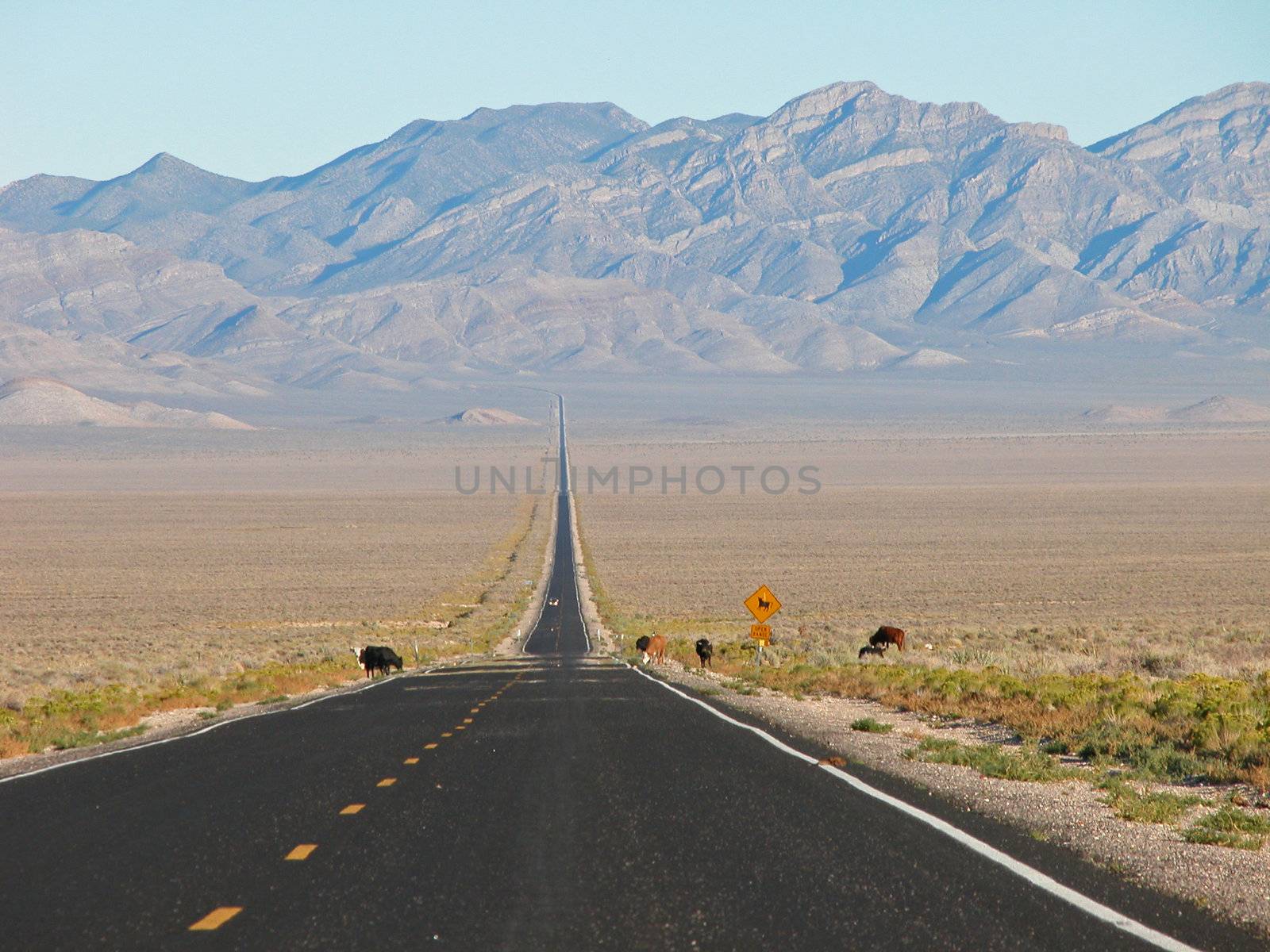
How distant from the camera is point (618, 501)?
125 meters

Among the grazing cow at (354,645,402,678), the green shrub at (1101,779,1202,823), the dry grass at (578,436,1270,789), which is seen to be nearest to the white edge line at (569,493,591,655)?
the dry grass at (578,436,1270,789)

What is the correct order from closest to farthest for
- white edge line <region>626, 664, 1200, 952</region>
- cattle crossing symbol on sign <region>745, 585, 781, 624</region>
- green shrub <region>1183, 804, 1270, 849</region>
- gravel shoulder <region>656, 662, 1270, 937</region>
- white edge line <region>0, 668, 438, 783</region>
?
white edge line <region>626, 664, 1200, 952</region> → gravel shoulder <region>656, 662, 1270, 937</region> → green shrub <region>1183, 804, 1270, 849</region> → white edge line <region>0, 668, 438, 783</region> → cattle crossing symbol on sign <region>745, 585, 781, 624</region>

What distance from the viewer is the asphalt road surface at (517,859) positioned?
297 inches

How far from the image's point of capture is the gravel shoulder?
864cm

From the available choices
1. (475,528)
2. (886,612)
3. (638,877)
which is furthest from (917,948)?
(475,528)

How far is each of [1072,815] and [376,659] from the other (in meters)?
23.2

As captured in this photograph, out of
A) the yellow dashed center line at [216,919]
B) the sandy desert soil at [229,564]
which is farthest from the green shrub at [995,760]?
the sandy desert soil at [229,564]

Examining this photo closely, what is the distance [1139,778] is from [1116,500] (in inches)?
4280

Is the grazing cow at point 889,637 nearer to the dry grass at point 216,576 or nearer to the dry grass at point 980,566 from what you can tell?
the dry grass at point 980,566

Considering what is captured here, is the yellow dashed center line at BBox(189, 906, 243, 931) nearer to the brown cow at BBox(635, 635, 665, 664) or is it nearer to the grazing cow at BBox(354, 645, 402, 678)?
the grazing cow at BBox(354, 645, 402, 678)

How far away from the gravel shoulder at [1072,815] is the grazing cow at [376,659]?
15270 mm

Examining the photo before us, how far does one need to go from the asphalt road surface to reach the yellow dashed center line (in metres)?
0.02

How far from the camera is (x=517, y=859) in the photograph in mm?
9180

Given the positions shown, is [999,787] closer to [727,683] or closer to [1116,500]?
[727,683]
